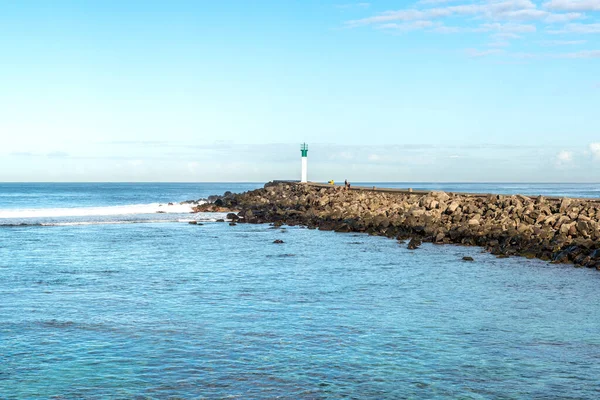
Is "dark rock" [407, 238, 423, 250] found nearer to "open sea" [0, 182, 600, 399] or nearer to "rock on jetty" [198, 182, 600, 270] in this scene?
"rock on jetty" [198, 182, 600, 270]

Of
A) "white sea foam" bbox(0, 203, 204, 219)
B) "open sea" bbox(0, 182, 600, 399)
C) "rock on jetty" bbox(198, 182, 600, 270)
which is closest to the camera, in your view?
"open sea" bbox(0, 182, 600, 399)

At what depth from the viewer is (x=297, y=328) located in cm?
1328

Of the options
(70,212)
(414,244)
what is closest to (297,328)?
(414,244)

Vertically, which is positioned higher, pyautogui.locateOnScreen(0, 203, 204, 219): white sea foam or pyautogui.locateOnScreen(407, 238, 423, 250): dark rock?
pyautogui.locateOnScreen(407, 238, 423, 250): dark rock

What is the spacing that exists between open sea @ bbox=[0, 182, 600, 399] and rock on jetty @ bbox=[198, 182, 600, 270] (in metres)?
2.75

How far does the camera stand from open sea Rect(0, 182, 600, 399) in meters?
9.79

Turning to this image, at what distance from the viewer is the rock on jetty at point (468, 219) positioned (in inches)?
1016

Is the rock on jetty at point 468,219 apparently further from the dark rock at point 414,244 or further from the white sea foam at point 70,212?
the white sea foam at point 70,212

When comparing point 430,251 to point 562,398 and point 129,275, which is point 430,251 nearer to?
point 129,275

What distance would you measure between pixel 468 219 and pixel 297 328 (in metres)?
21.9

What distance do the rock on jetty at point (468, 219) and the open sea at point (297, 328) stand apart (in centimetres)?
275

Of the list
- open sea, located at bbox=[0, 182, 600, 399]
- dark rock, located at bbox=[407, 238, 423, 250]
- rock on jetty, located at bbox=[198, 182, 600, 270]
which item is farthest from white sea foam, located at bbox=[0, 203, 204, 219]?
dark rock, located at bbox=[407, 238, 423, 250]

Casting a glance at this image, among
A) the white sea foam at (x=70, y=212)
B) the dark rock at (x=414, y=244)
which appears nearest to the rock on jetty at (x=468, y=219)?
the dark rock at (x=414, y=244)

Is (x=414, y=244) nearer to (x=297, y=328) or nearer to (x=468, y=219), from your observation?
(x=468, y=219)
